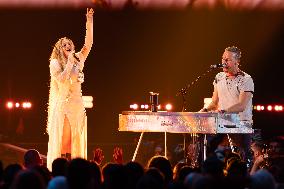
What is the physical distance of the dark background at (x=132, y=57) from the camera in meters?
15.5

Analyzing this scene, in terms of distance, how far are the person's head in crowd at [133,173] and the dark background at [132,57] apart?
9.06 m

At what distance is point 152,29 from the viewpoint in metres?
15.6

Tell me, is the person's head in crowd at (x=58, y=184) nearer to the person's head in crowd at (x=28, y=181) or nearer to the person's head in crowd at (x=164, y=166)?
the person's head in crowd at (x=28, y=181)

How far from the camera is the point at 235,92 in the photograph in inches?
396

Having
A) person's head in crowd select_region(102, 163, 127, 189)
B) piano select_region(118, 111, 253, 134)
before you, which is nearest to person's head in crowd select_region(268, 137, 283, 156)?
piano select_region(118, 111, 253, 134)

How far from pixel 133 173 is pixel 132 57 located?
9.68 m

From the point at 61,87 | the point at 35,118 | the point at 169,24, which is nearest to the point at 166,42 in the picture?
the point at 169,24

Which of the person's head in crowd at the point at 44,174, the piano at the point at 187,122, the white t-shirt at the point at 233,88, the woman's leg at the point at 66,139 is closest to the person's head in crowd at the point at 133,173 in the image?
the person's head in crowd at the point at 44,174

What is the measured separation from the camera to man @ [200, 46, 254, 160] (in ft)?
32.0

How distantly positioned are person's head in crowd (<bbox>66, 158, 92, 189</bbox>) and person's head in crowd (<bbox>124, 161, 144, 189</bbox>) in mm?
361

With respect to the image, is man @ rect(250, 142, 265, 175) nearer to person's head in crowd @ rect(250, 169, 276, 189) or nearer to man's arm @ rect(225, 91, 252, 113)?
man's arm @ rect(225, 91, 252, 113)

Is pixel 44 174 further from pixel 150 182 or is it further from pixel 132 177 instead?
pixel 150 182

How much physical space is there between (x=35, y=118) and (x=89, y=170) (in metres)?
10.5

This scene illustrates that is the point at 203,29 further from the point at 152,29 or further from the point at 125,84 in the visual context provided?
the point at 125,84
